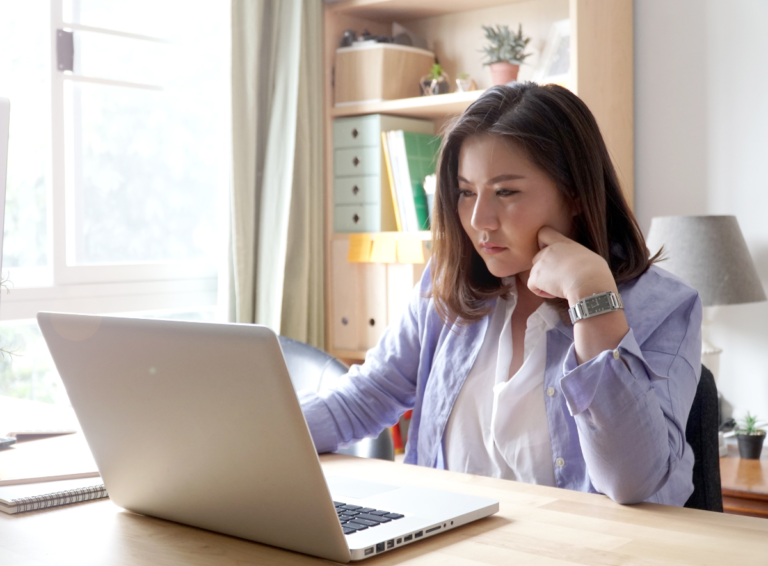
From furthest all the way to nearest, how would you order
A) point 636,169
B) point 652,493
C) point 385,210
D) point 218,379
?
point 385,210
point 636,169
point 652,493
point 218,379

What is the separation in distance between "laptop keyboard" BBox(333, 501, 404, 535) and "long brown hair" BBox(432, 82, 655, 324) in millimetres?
550

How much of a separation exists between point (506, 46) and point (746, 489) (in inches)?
52.8

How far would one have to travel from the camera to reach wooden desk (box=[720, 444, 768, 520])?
1.71 metres

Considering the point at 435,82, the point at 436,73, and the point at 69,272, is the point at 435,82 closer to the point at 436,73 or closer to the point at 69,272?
the point at 436,73

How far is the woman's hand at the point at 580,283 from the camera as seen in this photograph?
103cm

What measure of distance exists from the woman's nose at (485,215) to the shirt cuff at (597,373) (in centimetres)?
31

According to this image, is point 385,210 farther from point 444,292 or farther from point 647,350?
point 647,350

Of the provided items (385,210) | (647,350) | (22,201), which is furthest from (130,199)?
(647,350)

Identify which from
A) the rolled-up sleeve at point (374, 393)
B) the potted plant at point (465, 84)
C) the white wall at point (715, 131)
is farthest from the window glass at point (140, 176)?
the white wall at point (715, 131)

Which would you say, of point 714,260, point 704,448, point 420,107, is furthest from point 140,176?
point 704,448

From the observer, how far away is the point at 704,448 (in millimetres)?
1165

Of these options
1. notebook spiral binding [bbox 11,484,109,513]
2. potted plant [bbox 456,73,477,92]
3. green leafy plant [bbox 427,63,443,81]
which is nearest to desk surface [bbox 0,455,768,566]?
notebook spiral binding [bbox 11,484,109,513]

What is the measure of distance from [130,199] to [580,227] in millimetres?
1544

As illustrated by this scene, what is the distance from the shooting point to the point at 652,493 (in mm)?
993
